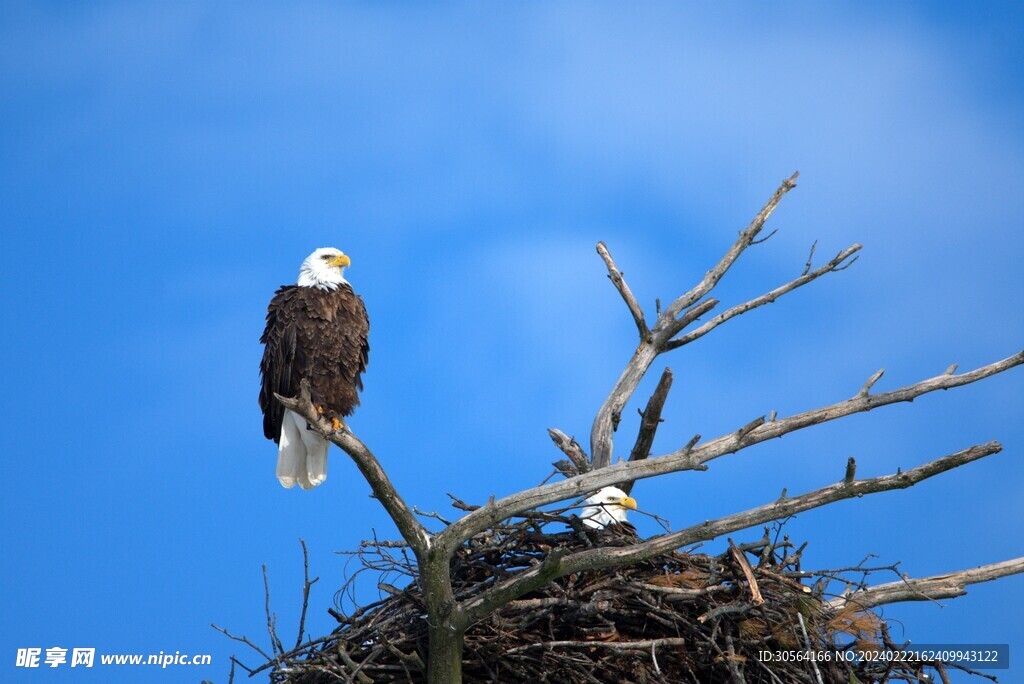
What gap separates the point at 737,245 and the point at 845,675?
117 inches

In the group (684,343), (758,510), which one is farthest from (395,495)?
(684,343)

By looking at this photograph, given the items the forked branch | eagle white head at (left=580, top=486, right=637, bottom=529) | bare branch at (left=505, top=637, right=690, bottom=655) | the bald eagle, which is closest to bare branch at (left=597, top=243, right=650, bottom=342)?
the forked branch

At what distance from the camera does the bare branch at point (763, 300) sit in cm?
707

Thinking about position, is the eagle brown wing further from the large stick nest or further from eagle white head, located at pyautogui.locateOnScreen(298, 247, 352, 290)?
the large stick nest

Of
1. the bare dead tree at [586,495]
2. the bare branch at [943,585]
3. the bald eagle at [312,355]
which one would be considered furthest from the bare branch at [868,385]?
the bald eagle at [312,355]

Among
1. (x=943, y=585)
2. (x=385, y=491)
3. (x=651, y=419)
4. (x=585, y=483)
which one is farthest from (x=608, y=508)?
(x=943, y=585)

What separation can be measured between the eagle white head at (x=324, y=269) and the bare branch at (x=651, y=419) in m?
2.09

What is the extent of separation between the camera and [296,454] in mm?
6777

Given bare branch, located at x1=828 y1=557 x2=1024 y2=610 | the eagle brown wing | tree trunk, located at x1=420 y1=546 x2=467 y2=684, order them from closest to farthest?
1. tree trunk, located at x1=420 y1=546 x2=467 y2=684
2. bare branch, located at x1=828 y1=557 x2=1024 y2=610
3. the eagle brown wing

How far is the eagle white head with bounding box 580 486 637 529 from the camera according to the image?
5.96 metres

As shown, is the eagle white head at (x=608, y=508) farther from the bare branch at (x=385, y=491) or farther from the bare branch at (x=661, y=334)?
the bare branch at (x=385, y=491)

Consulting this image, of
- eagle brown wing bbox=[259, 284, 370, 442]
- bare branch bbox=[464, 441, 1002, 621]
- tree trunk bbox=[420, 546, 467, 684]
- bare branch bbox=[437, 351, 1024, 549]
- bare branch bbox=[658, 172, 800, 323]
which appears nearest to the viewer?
bare branch bbox=[464, 441, 1002, 621]

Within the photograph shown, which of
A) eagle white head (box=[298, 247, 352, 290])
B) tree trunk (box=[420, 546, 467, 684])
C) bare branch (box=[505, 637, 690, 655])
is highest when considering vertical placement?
eagle white head (box=[298, 247, 352, 290])

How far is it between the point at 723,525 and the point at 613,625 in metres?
0.83
